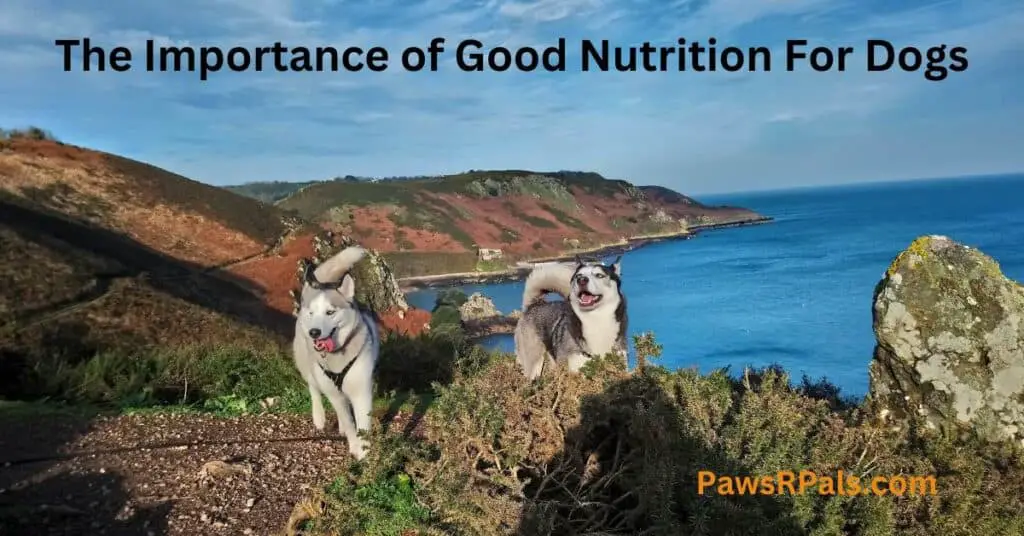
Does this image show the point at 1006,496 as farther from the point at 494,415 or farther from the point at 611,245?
the point at 611,245

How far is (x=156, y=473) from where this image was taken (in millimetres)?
5578

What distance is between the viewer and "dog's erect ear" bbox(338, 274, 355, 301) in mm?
5902

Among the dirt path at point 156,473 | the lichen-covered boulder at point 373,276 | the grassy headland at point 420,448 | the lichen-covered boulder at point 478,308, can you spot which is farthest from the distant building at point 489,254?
the dirt path at point 156,473

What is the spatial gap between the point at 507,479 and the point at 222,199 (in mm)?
12043

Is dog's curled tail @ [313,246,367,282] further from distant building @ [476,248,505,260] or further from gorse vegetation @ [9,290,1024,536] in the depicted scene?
distant building @ [476,248,505,260]

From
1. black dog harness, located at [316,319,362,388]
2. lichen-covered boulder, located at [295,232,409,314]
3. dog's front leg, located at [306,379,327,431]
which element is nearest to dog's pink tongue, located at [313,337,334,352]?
black dog harness, located at [316,319,362,388]

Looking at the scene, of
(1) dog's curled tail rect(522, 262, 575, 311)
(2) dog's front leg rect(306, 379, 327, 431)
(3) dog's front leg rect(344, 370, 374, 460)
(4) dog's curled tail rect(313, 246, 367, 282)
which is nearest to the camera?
(3) dog's front leg rect(344, 370, 374, 460)

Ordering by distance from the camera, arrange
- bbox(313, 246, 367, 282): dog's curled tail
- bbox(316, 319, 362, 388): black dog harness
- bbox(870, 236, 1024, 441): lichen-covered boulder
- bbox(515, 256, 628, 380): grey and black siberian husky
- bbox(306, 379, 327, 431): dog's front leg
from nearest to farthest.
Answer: bbox(870, 236, 1024, 441): lichen-covered boulder < bbox(316, 319, 362, 388): black dog harness < bbox(313, 246, 367, 282): dog's curled tail < bbox(515, 256, 628, 380): grey and black siberian husky < bbox(306, 379, 327, 431): dog's front leg

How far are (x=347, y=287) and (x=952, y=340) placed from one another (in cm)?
593

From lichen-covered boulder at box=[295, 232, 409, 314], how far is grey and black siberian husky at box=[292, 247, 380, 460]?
6.08m

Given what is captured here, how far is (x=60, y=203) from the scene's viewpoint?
11.7 meters

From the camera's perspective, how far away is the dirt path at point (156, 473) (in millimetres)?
4809

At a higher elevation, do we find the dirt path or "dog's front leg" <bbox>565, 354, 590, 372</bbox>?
"dog's front leg" <bbox>565, 354, 590, 372</bbox>

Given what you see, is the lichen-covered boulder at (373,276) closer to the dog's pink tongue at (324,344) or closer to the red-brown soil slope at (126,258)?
the red-brown soil slope at (126,258)
